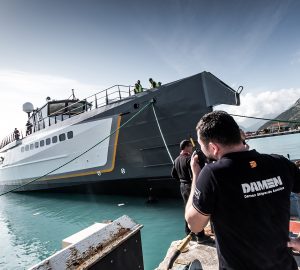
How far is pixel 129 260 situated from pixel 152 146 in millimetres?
7145

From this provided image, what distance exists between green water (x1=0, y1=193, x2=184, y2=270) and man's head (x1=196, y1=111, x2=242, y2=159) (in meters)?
4.27

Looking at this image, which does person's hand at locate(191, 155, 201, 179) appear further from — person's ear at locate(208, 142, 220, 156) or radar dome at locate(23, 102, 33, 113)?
radar dome at locate(23, 102, 33, 113)

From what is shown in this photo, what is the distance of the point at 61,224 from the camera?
8.70m

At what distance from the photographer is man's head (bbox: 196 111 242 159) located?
1.46 meters

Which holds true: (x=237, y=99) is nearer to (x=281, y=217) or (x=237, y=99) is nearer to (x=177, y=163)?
(x=177, y=163)

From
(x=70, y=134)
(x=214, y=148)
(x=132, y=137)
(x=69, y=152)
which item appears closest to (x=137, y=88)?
(x=132, y=137)

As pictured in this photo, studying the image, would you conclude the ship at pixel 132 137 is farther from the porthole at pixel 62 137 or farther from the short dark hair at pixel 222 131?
the short dark hair at pixel 222 131

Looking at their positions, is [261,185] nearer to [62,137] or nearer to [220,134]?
[220,134]

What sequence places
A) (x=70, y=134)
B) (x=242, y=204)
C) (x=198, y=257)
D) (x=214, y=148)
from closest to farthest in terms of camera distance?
(x=242, y=204) < (x=214, y=148) < (x=198, y=257) < (x=70, y=134)

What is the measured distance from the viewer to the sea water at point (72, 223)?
620 cm

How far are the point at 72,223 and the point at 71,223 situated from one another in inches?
1.6

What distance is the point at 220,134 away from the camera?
1.46 meters

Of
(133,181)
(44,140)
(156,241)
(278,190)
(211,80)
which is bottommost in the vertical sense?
(156,241)

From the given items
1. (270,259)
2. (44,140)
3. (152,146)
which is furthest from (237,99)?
(44,140)
